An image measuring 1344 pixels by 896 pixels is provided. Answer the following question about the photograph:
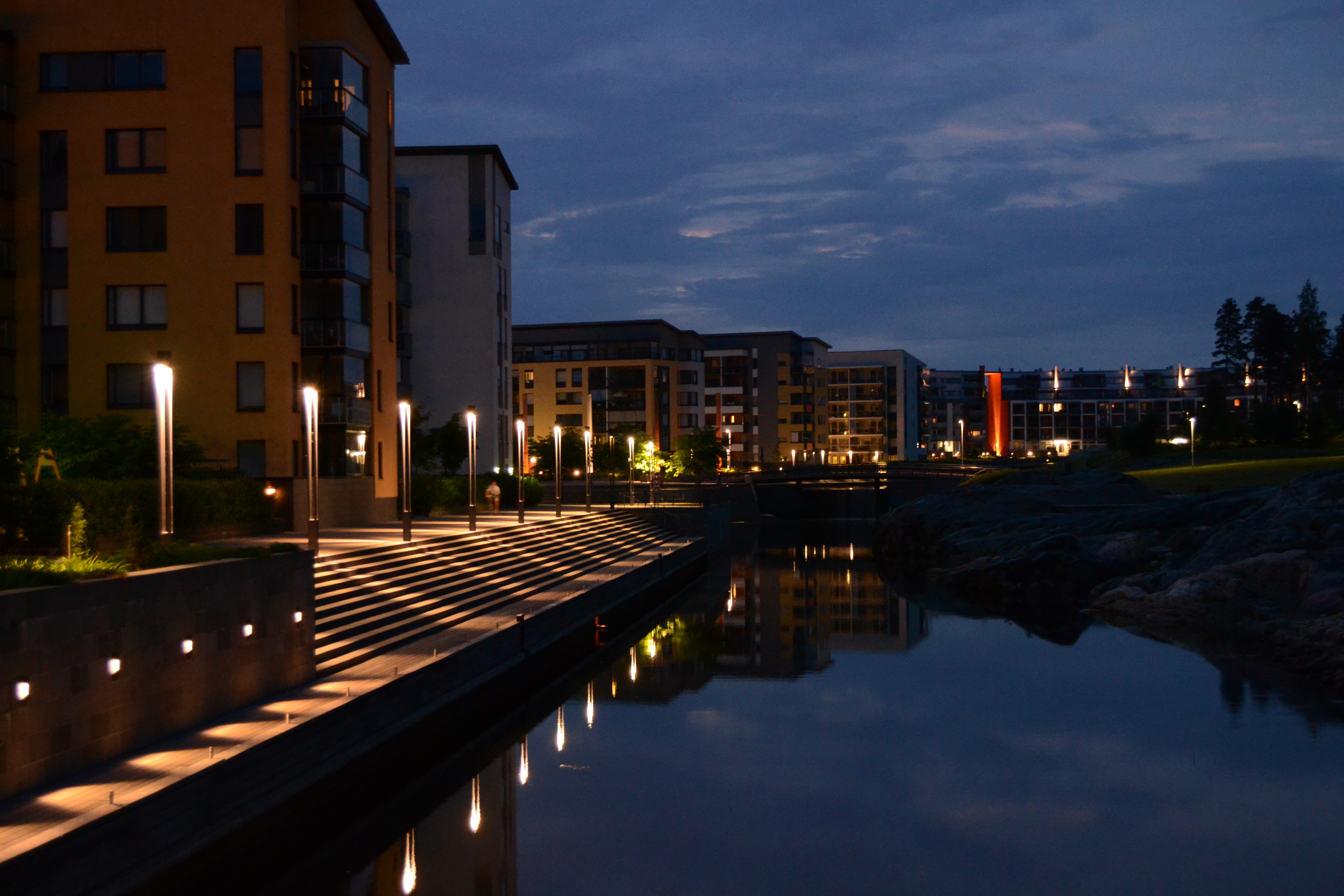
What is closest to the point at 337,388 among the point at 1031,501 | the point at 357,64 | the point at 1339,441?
the point at 357,64

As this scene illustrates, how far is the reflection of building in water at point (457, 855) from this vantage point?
14.2m

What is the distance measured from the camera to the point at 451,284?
72312mm

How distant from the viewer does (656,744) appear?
22.0 m

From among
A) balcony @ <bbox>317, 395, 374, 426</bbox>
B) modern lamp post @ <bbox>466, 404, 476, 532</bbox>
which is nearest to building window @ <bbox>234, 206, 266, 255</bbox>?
balcony @ <bbox>317, 395, 374, 426</bbox>

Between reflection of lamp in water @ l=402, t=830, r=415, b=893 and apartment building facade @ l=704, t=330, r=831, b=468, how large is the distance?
135887 millimetres

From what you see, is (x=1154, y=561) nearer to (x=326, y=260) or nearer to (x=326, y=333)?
(x=326, y=333)

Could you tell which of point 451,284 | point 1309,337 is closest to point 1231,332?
point 1309,337

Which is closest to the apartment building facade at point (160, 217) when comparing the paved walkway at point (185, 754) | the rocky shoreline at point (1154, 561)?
the paved walkway at point (185, 754)

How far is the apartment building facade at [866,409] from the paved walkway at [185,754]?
156689mm

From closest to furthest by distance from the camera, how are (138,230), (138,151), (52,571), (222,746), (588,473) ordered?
1. (52,571)
2. (222,746)
3. (138,151)
4. (138,230)
5. (588,473)

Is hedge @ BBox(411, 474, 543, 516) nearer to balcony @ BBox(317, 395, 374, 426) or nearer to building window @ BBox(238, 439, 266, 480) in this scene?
balcony @ BBox(317, 395, 374, 426)

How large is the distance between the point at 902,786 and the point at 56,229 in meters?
32.6

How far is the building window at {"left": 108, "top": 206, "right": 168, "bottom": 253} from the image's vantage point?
3825cm

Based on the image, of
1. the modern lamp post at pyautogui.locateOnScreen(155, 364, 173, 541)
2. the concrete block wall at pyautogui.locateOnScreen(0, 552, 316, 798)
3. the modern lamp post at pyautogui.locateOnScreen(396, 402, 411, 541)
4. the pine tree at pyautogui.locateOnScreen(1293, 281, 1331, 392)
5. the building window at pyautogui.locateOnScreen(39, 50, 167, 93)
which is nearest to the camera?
the concrete block wall at pyautogui.locateOnScreen(0, 552, 316, 798)
